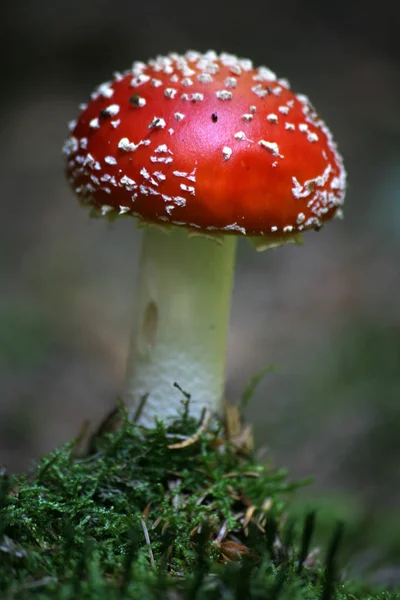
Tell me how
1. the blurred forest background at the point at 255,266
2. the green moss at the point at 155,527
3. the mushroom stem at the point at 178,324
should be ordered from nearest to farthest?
the green moss at the point at 155,527, the mushroom stem at the point at 178,324, the blurred forest background at the point at 255,266

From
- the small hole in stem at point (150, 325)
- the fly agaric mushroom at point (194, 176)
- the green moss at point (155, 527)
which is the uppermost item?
the fly agaric mushroom at point (194, 176)

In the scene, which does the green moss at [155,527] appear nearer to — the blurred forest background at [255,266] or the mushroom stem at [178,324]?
the mushroom stem at [178,324]

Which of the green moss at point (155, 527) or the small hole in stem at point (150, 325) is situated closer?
the green moss at point (155, 527)

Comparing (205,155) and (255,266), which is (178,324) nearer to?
(205,155)

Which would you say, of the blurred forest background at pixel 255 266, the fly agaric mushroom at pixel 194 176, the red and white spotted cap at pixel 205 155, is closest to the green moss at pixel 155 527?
the fly agaric mushroom at pixel 194 176

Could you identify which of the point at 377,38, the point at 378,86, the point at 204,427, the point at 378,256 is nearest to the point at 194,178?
the point at 204,427

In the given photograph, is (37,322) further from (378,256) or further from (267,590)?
(267,590)

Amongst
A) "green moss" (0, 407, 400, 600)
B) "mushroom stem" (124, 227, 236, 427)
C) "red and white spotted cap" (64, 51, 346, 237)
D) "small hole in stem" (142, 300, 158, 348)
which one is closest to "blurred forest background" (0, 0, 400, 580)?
"green moss" (0, 407, 400, 600)
